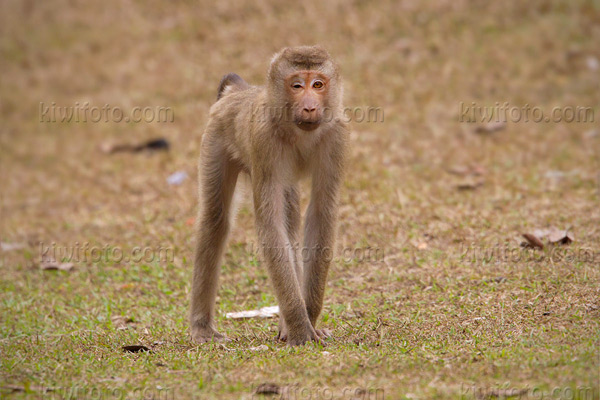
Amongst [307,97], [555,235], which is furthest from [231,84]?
[555,235]

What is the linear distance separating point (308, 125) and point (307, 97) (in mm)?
213

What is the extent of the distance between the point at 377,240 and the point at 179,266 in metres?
2.32

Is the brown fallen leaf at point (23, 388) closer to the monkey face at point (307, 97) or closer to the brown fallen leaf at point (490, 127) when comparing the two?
the monkey face at point (307, 97)

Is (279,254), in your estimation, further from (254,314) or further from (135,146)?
(135,146)

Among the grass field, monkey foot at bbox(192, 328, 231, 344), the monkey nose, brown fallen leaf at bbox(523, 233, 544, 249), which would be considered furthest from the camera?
brown fallen leaf at bbox(523, 233, 544, 249)

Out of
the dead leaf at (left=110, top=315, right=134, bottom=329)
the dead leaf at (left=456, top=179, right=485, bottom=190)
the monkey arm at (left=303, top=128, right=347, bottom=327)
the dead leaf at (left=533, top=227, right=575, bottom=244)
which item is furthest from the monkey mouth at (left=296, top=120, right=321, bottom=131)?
the dead leaf at (left=456, top=179, right=485, bottom=190)

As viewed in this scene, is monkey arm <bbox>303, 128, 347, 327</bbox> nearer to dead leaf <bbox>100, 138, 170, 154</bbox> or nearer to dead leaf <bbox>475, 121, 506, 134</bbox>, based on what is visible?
dead leaf <bbox>475, 121, 506, 134</bbox>

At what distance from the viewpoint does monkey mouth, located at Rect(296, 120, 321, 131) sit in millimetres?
5520

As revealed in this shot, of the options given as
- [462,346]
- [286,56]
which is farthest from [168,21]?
[462,346]

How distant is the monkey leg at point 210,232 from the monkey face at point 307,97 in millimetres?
1117

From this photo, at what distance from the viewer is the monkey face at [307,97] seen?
5492 millimetres

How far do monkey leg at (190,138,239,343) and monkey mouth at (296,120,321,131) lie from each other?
3.82 ft

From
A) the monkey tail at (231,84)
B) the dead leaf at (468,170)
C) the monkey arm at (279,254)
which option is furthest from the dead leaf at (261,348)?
the dead leaf at (468,170)

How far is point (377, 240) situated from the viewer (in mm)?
8422
